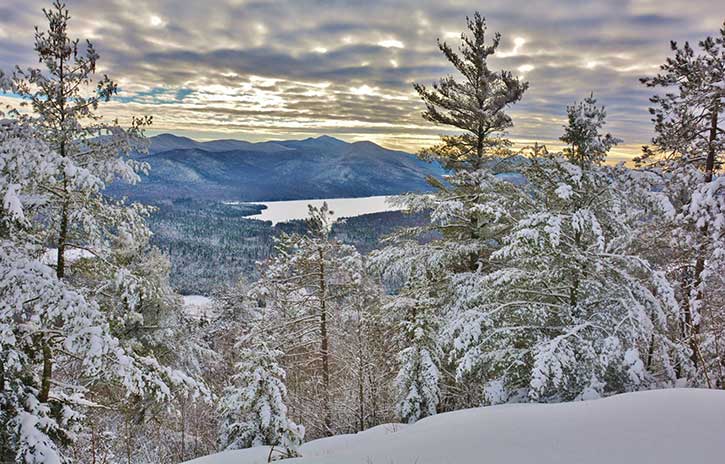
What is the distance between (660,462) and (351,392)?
1370 centimetres

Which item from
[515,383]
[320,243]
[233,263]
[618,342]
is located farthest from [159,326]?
[233,263]

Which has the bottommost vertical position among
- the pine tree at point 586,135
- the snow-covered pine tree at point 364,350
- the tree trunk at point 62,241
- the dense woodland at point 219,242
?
the dense woodland at point 219,242

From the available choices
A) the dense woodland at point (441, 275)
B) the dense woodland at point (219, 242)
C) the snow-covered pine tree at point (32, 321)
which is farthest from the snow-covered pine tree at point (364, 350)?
the dense woodland at point (219, 242)

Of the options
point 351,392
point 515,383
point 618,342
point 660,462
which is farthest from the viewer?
point 351,392

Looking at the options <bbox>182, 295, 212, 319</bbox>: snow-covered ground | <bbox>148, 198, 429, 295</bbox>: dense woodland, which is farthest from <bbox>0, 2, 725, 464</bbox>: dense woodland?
<bbox>148, 198, 429, 295</bbox>: dense woodland

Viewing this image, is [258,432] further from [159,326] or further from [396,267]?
[159,326]

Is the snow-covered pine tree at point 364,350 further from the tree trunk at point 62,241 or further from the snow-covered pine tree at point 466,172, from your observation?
the tree trunk at point 62,241

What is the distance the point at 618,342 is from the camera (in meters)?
7.83

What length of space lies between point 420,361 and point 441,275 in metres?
2.54

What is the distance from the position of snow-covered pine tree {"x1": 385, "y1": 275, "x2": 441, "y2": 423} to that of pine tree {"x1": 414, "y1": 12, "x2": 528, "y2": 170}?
12.5 ft

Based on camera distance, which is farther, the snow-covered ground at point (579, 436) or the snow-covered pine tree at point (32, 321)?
the snow-covered pine tree at point (32, 321)

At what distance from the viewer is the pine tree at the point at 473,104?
11.5 meters

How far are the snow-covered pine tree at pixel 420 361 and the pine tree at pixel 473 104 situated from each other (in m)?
3.81

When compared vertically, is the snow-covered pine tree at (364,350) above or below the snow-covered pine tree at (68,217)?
below
